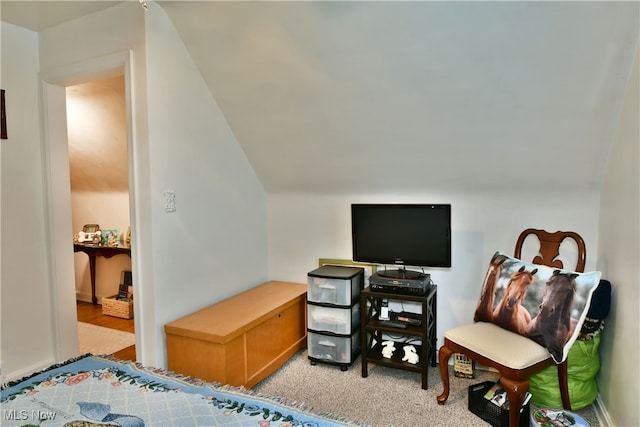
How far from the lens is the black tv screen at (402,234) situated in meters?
2.65

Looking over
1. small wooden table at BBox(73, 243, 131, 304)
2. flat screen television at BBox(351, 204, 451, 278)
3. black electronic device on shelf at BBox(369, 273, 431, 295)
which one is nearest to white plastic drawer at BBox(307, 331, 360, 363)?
black electronic device on shelf at BBox(369, 273, 431, 295)

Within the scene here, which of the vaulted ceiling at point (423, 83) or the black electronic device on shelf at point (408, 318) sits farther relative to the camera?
the black electronic device on shelf at point (408, 318)

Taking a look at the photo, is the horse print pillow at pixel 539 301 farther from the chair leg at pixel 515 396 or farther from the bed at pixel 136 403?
the bed at pixel 136 403

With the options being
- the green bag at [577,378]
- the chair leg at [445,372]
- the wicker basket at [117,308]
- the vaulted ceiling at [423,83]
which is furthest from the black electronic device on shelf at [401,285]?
the wicker basket at [117,308]

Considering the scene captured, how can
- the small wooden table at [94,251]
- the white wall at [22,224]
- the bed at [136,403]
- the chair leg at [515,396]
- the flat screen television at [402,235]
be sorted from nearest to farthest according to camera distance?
the bed at [136,403] < the chair leg at [515,396] < the white wall at [22,224] < the flat screen television at [402,235] < the small wooden table at [94,251]

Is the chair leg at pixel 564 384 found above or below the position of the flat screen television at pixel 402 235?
below

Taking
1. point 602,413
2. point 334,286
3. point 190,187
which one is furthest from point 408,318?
point 190,187

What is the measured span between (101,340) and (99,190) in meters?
1.77

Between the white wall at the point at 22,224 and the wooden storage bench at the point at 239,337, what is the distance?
1075 mm

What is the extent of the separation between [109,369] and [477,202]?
2.43 meters

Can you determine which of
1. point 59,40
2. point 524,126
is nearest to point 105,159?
point 59,40

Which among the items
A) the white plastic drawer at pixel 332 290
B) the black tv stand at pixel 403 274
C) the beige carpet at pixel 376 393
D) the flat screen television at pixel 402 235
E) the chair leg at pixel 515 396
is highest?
the flat screen television at pixel 402 235

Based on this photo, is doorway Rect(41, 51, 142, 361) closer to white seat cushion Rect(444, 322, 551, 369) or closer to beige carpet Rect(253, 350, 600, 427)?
beige carpet Rect(253, 350, 600, 427)

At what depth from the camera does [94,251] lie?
4230mm
